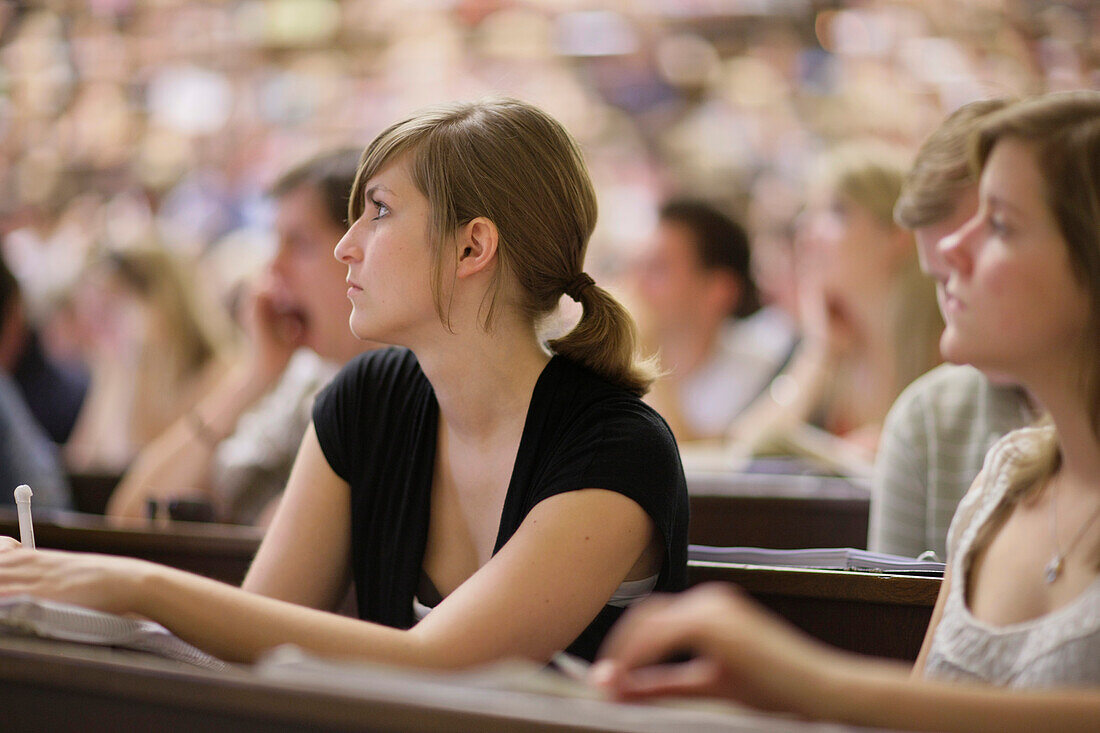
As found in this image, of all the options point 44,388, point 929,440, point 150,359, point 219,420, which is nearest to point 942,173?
point 929,440

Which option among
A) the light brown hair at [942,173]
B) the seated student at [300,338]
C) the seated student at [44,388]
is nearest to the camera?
the light brown hair at [942,173]

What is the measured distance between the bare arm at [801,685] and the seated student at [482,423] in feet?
1.32

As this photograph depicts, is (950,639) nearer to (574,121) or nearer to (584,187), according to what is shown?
(584,187)

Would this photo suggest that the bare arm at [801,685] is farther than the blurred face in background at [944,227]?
No

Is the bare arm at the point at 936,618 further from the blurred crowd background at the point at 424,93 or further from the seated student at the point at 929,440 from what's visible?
the blurred crowd background at the point at 424,93

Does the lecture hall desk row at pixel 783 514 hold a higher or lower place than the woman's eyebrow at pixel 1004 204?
lower

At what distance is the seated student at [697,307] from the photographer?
3.39m

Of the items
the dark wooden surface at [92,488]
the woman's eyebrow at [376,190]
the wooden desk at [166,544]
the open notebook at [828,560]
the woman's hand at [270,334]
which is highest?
the woman's eyebrow at [376,190]

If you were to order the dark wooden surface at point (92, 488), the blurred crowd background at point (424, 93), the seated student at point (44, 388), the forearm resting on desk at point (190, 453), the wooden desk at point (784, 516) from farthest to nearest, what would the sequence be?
1. the blurred crowd background at point (424, 93)
2. the seated student at point (44, 388)
3. the dark wooden surface at point (92, 488)
4. the forearm resting on desk at point (190, 453)
5. the wooden desk at point (784, 516)

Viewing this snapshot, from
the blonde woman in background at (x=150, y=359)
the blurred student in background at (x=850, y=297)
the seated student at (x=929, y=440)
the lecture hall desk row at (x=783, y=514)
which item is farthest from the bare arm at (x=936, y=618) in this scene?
the blonde woman in background at (x=150, y=359)

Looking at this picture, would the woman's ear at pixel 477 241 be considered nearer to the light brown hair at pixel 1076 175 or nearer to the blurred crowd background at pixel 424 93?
the light brown hair at pixel 1076 175

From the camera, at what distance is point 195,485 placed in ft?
9.12

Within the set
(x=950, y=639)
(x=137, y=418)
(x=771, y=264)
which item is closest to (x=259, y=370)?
(x=137, y=418)

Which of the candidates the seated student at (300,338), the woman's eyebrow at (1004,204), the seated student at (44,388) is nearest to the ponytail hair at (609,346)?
the woman's eyebrow at (1004,204)
